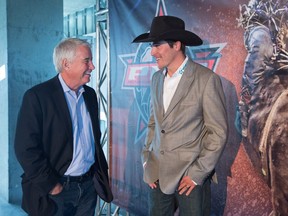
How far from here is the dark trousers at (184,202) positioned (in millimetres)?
1950

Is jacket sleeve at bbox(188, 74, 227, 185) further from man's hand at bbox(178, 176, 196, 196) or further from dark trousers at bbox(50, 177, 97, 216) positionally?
dark trousers at bbox(50, 177, 97, 216)

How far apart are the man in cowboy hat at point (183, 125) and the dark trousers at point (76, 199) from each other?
42 cm

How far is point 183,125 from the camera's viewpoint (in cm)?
192

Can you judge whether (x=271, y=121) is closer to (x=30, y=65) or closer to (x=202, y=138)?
(x=202, y=138)

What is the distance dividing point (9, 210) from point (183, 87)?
10.4 feet

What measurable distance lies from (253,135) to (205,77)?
61 centimetres

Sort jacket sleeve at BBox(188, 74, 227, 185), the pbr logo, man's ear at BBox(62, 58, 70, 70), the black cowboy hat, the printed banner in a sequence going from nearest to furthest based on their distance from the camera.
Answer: jacket sleeve at BBox(188, 74, 227, 185)
the black cowboy hat
man's ear at BBox(62, 58, 70, 70)
the printed banner
the pbr logo

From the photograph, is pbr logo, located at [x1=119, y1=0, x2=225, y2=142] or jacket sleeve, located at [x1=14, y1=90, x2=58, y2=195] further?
pbr logo, located at [x1=119, y1=0, x2=225, y2=142]

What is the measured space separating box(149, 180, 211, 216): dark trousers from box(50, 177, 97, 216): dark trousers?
1.34 ft

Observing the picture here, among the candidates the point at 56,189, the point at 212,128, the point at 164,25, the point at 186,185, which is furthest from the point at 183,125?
the point at 56,189

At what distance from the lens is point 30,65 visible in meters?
4.38

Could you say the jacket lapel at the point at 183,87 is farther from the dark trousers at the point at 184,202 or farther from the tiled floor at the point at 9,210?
the tiled floor at the point at 9,210

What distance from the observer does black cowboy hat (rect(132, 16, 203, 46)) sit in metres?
1.96

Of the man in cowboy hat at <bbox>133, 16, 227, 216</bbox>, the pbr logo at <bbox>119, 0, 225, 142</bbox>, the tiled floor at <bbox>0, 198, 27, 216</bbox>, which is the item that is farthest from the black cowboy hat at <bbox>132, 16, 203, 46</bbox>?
the tiled floor at <bbox>0, 198, 27, 216</bbox>
